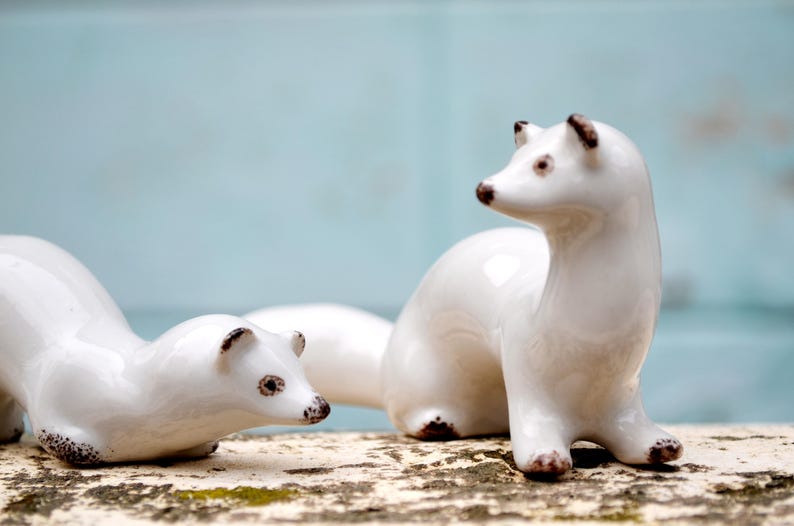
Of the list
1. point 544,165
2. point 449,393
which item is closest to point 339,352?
point 449,393

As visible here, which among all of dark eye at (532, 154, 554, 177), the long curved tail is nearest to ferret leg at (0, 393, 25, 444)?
the long curved tail

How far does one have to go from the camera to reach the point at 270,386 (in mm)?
1157

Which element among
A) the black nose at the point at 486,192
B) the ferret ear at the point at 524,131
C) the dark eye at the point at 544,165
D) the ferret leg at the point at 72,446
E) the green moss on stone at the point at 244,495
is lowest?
the green moss on stone at the point at 244,495

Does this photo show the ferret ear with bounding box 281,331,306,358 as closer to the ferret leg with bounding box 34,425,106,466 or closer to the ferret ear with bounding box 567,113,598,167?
the ferret leg with bounding box 34,425,106,466

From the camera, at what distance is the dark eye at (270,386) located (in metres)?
1.16

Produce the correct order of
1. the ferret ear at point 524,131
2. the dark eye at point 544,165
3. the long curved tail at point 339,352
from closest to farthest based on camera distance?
the dark eye at point 544,165 < the ferret ear at point 524,131 < the long curved tail at point 339,352

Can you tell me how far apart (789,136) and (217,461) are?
1514 millimetres

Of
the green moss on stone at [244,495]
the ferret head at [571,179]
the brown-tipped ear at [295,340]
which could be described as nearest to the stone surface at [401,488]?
the green moss on stone at [244,495]

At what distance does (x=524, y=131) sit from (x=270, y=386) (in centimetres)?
39

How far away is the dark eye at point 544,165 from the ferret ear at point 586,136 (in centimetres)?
3

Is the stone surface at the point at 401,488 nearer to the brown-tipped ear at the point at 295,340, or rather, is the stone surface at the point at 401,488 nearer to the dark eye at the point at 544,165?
the brown-tipped ear at the point at 295,340

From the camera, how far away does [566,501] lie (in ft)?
3.40

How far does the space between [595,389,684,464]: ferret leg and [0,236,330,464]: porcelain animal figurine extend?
324mm

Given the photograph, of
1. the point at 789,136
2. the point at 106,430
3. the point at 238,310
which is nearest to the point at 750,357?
the point at 789,136
